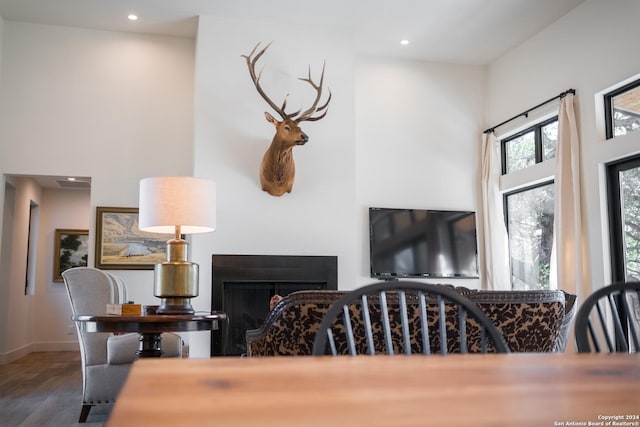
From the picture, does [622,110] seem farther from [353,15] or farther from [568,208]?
[353,15]

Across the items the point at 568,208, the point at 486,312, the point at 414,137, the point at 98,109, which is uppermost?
the point at 98,109

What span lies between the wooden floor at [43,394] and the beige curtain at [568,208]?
395 cm

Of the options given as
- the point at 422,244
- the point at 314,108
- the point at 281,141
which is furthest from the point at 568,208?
the point at 281,141

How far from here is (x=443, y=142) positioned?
6.78m

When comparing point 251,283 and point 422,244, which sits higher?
point 422,244

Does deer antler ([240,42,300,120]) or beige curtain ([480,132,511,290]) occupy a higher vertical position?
deer antler ([240,42,300,120])

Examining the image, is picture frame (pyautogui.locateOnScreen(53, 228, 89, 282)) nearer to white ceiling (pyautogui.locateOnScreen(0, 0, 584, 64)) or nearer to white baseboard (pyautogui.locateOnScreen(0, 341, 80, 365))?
white baseboard (pyautogui.locateOnScreen(0, 341, 80, 365))

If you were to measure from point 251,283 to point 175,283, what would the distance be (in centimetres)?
287

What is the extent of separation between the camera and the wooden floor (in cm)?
377

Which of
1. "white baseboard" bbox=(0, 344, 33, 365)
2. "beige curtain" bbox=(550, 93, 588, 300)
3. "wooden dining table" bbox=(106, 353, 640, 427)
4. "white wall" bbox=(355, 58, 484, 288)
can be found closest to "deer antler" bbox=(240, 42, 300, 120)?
"white wall" bbox=(355, 58, 484, 288)

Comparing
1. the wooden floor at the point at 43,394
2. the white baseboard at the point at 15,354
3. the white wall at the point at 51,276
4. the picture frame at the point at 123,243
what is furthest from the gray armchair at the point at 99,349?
the white wall at the point at 51,276

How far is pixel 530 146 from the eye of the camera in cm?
625

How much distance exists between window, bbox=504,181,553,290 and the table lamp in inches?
168

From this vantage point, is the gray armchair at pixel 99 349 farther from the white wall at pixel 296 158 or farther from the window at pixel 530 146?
the window at pixel 530 146
